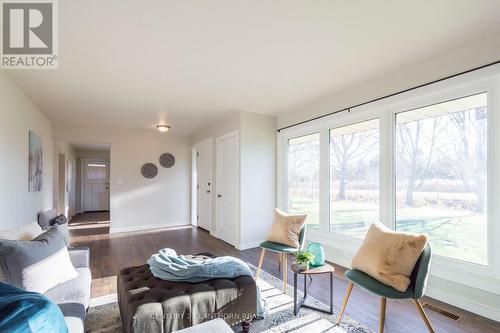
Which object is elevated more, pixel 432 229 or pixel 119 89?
pixel 119 89

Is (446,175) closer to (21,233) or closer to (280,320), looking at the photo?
(280,320)

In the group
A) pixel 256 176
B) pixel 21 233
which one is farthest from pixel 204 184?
pixel 21 233

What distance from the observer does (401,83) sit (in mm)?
2797

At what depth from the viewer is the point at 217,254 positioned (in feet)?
13.3

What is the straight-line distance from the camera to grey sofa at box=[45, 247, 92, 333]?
4.92 ft

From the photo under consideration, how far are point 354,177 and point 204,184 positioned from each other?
11.5 feet

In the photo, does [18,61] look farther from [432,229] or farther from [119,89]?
Result: [432,229]

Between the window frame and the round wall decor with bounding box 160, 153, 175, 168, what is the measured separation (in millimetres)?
3188

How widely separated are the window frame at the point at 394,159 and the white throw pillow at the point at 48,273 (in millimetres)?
3117

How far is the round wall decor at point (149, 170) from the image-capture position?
612 centimetres

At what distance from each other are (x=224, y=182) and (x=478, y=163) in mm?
3746

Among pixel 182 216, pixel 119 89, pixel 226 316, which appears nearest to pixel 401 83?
pixel 226 316

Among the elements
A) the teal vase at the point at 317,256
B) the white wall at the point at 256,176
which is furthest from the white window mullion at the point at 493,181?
the white wall at the point at 256,176

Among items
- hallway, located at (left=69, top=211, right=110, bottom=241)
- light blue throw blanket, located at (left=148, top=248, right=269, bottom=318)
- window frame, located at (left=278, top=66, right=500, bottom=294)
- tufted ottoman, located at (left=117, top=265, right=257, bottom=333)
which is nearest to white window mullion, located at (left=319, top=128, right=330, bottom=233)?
window frame, located at (left=278, top=66, right=500, bottom=294)
